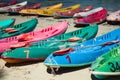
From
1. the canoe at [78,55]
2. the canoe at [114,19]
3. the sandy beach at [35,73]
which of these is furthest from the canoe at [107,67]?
the canoe at [114,19]

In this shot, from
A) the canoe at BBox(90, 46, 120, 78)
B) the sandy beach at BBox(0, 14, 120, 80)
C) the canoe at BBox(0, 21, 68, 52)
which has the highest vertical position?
the canoe at BBox(0, 21, 68, 52)

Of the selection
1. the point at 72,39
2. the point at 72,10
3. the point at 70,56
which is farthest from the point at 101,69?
the point at 72,10

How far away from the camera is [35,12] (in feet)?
45.7

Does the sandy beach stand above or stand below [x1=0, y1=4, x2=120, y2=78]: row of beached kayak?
below

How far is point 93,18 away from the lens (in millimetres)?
11312

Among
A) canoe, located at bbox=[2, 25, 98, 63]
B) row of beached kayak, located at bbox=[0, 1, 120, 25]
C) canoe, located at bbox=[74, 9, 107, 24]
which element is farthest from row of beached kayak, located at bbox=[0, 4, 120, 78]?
row of beached kayak, located at bbox=[0, 1, 120, 25]

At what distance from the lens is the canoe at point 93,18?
36.3 feet

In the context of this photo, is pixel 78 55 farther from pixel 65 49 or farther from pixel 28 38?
pixel 28 38

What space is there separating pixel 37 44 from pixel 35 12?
6649 millimetres

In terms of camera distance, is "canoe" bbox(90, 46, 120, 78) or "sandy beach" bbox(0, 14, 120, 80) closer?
"canoe" bbox(90, 46, 120, 78)

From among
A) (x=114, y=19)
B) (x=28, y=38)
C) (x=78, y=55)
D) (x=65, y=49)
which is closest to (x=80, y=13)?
(x=114, y=19)

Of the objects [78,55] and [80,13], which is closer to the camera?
[78,55]

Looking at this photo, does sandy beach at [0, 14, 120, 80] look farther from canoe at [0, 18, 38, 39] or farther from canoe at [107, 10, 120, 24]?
canoe at [107, 10, 120, 24]

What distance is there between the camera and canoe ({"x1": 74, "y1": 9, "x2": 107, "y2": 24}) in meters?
11.1
